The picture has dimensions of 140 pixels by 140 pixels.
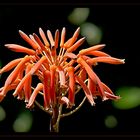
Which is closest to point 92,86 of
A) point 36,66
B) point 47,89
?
point 47,89

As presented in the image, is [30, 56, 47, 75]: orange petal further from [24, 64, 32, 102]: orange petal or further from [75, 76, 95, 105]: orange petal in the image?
[75, 76, 95, 105]: orange petal

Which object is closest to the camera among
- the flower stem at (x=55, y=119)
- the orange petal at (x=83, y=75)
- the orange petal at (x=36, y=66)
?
the orange petal at (x=36, y=66)

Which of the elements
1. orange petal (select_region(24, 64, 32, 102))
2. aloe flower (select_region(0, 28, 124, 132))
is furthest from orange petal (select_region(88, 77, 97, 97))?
orange petal (select_region(24, 64, 32, 102))

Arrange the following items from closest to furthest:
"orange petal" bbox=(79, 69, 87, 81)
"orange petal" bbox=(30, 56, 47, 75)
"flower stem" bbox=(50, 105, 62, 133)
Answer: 1. "orange petal" bbox=(30, 56, 47, 75)
2. "flower stem" bbox=(50, 105, 62, 133)
3. "orange petal" bbox=(79, 69, 87, 81)

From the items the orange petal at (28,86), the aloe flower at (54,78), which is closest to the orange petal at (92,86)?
the aloe flower at (54,78)

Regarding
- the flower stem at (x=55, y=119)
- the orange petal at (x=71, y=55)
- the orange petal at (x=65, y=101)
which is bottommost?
the flower stem at (x=55, y=119)

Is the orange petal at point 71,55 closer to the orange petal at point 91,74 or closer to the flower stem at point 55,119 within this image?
the orange petal at point 91,74

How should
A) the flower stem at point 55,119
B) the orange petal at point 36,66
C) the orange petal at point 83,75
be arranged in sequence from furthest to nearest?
1. the orange petal at point 83,75
2. the flower stem at point 55,119
3. the orange petal at point 36,66

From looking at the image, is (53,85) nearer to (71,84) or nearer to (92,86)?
(71,84)

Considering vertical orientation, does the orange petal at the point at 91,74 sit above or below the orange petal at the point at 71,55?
below

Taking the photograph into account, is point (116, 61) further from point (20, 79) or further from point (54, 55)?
point (20, 79)

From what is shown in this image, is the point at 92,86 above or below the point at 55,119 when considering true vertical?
above
